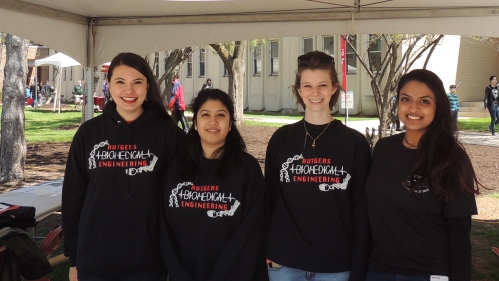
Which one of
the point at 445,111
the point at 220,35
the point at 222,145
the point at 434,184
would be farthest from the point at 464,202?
the point at 220,35

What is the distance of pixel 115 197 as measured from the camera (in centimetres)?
271

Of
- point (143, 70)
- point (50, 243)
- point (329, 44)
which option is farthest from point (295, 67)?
point (143, 70)

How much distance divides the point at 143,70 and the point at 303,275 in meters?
1.29

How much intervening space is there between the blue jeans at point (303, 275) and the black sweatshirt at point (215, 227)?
138 mm

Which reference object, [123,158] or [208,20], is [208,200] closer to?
[123,158]

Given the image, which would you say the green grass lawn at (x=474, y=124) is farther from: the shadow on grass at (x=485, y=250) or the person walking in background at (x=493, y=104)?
the shadow on grass at (x=485, y=250)

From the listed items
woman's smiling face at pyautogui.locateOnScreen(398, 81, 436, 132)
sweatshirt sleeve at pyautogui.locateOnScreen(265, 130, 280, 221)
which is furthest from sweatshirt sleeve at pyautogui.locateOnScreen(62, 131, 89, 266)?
→ woman's smiling face at pyautogui.locateOnScreen(398, 81, 436, 132)

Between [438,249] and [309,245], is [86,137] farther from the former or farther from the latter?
[438,249]

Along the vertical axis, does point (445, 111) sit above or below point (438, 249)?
above

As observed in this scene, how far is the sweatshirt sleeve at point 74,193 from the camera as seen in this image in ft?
9.11

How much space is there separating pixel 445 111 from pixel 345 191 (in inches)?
22.4

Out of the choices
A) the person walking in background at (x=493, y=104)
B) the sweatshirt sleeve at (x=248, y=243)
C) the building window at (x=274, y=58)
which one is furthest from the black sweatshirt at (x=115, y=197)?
the building window at (x=274, y=58)

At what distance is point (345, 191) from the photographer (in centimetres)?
256

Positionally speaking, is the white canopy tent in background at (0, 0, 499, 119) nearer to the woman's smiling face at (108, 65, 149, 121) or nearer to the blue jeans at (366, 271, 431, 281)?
the woman's smiling face at (108, 65, 149, 121)
